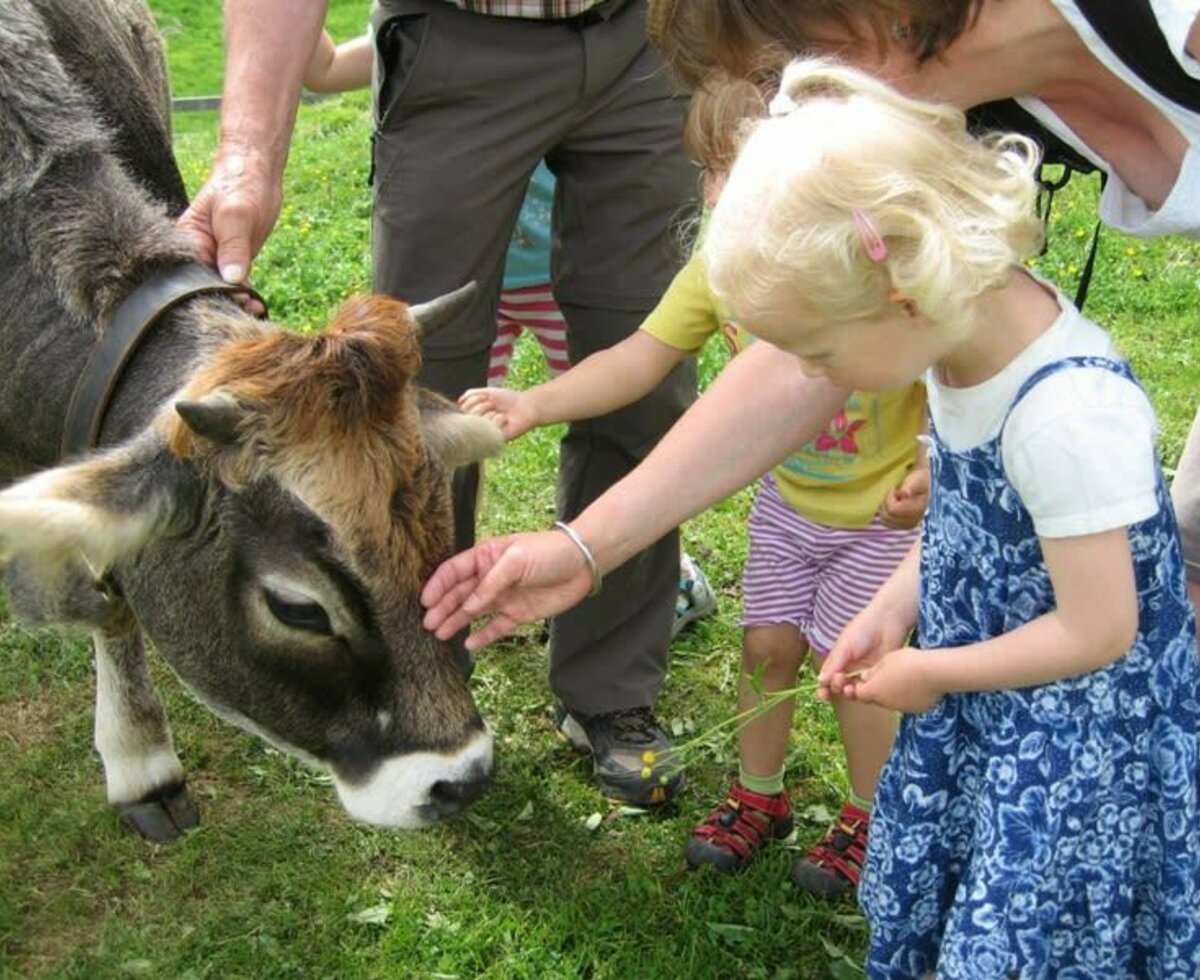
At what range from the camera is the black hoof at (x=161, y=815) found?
4.25 metres

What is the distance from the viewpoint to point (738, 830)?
407cm

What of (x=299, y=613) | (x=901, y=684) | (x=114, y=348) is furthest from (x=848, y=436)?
(x=114, y=348)

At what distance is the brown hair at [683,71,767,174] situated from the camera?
2768 millimetres

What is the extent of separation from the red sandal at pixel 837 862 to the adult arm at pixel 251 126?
2062mm

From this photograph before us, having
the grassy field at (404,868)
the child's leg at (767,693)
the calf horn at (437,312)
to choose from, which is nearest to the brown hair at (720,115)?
the calf horn at (437,312)

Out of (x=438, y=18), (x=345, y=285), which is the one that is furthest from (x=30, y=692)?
(x=345, y=285)

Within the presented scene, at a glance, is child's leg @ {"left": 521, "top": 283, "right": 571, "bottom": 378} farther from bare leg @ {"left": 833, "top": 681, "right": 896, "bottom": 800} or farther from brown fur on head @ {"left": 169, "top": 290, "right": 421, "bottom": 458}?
brown fur on head @ {"left": 169, "top": 290, "right": 421, "bottom": 458}

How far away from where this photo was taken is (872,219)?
2.29 meters

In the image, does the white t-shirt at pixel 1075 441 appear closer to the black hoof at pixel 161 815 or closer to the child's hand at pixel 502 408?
the child's hand at pixel 502 408

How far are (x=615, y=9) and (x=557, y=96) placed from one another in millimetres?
288

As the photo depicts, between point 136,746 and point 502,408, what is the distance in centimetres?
166

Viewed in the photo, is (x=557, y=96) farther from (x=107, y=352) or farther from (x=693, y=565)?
(x=693, y=565)

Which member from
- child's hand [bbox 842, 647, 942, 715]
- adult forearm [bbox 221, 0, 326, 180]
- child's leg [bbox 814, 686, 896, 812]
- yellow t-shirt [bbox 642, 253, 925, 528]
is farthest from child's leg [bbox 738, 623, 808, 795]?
adult forearm [bbox 221, 0, 326, 180]

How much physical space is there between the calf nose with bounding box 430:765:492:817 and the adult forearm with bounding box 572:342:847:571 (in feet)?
1.76
